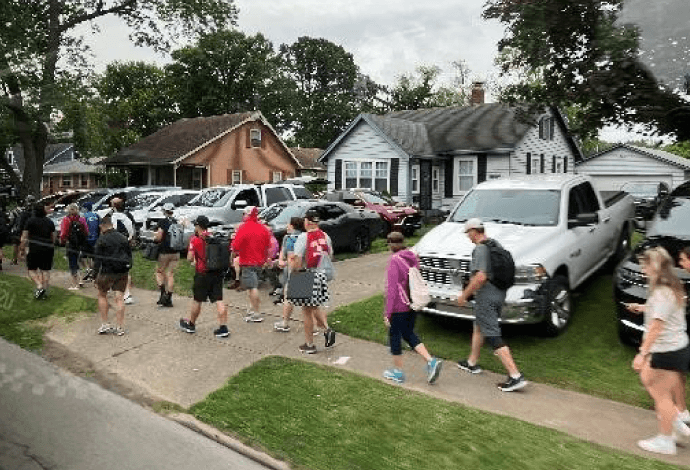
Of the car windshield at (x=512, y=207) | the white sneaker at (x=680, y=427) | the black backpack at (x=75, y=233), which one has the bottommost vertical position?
the white sneaker at (x=680, y=427)

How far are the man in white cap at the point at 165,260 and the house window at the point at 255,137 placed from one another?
92.1ft

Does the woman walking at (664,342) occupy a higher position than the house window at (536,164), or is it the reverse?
the house window at (536,164)

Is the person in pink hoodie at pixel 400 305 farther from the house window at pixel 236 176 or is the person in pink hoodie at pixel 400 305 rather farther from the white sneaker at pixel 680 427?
the house window at pixel 236 176

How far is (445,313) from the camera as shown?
7.80m

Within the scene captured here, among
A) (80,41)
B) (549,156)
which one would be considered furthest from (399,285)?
(549,156)

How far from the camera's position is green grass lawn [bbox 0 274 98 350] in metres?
8.84

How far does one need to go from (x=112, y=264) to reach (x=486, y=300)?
5.48 meters

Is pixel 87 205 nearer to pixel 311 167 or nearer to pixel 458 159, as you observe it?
pixel 458 159

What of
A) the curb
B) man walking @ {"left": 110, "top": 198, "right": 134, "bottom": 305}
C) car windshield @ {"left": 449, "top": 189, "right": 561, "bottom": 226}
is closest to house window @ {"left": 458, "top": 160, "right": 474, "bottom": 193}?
car windshield @ {"left": 449, "top": 189, "right": 561, "bottom": 226}

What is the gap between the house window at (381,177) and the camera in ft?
84.9

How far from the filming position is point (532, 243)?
7699 mm

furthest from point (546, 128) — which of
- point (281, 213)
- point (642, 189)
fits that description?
point (281, 213)

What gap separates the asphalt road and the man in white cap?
360 cm

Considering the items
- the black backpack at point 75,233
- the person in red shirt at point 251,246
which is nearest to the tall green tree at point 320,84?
the black backpack at point 75,233
